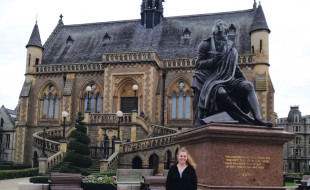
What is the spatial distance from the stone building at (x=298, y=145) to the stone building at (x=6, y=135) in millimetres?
58718

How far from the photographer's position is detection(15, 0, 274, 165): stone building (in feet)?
120

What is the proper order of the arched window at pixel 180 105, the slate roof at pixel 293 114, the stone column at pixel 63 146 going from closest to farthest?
the stone column at pixel 63 146 < the arched window at pixel 180 105 < the slate roof at pixel 293 114

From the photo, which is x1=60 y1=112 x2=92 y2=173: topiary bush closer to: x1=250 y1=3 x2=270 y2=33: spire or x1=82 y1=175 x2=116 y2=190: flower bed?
x1=82 y1=175 x2=116 y2=190: flower bed

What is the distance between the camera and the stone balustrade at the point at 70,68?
40.7 metres

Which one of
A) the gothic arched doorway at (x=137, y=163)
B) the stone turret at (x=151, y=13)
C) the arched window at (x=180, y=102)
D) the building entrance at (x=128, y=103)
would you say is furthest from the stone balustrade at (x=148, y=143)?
the stone turret at (x=151, y=13)

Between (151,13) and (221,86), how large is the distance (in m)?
35.7

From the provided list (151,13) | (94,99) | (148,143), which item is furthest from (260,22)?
(94,99)

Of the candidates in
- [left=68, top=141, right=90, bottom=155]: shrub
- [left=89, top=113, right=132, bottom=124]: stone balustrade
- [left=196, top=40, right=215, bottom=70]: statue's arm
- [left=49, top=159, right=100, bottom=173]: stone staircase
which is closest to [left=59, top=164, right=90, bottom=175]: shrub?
[left=68, top=141, right=90, bottom=155]: shrub

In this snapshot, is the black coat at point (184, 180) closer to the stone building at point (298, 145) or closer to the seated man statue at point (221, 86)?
the seated man statue at point (221, 86)

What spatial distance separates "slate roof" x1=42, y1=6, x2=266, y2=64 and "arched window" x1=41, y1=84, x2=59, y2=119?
350cm

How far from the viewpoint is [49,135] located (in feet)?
118

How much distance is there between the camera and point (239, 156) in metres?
8.77

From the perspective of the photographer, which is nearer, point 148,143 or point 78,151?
point 78,151

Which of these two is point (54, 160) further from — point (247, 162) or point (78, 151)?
point (247, 162)
